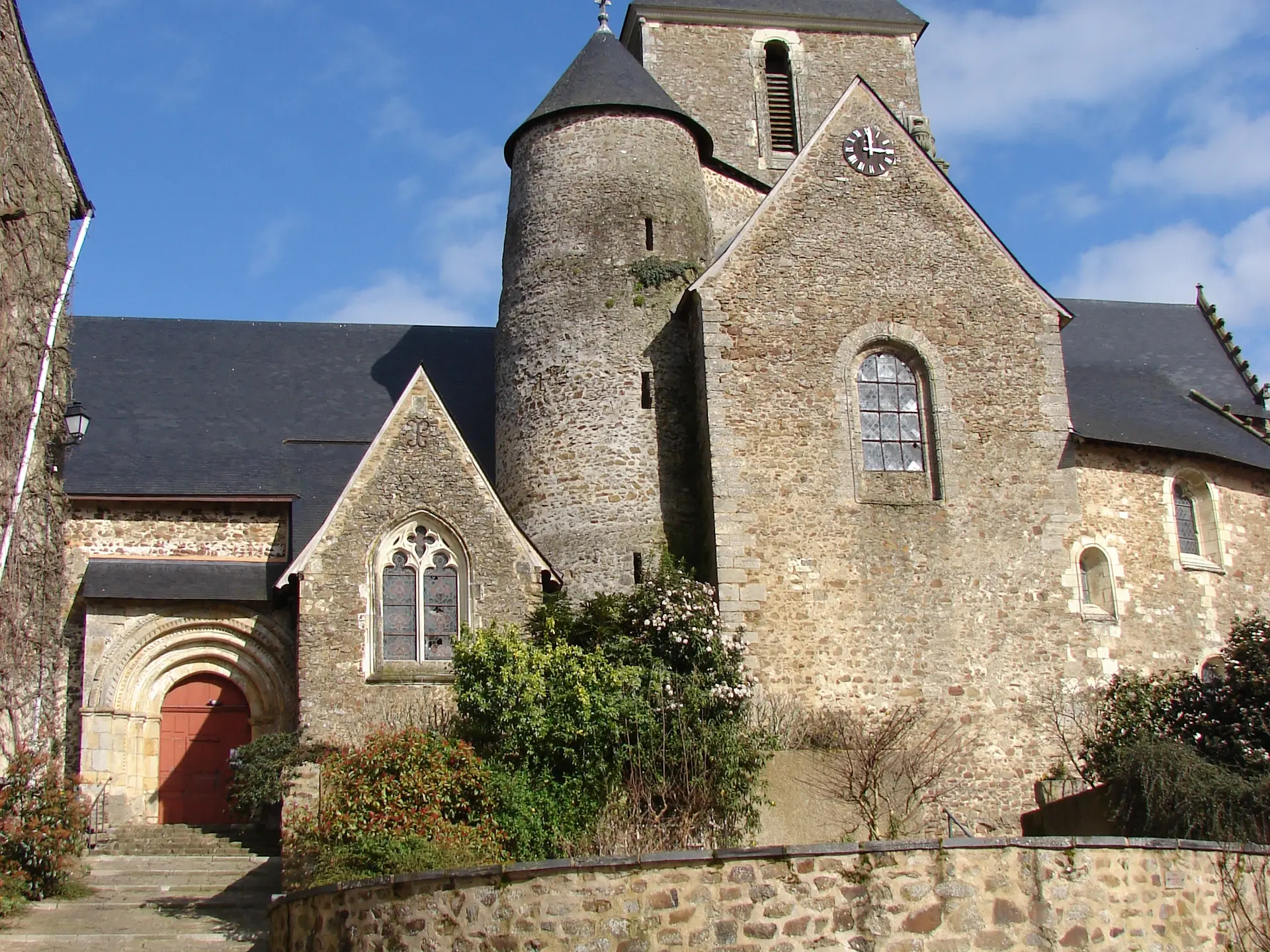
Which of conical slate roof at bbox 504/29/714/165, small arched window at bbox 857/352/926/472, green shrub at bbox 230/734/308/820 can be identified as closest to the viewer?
green shrub at bbox 230/734/308/820

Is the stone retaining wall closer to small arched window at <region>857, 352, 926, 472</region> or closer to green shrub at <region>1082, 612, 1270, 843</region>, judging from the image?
green shrub at <region>1082, 612, 1270, 843</region>

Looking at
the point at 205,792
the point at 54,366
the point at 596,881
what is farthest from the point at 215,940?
the point at 54,366

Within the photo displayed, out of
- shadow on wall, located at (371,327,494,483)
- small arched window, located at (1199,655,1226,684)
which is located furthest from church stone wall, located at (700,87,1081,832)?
shadow on wall, located at (371,327,494,483)

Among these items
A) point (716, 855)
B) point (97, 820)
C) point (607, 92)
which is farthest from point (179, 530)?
point (716, 855)

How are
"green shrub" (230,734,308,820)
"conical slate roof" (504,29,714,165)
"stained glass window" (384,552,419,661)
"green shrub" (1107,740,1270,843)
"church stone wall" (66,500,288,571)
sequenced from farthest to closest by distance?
"conical slate roof" (504,29,714,165) → "church stone wall" (66,500,288,571) → "stained glass window" (384,552,419,661) → "green shrub" (230,734,308,820) → "green shrub" (1107,740,1270,843)

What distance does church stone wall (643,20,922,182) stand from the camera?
1017 inches

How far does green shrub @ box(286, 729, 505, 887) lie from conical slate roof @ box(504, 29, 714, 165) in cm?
931

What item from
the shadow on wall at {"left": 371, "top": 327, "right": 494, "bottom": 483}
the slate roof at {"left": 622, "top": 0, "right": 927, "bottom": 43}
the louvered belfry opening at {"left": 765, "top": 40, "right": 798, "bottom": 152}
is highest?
the slate roof at {"left": 622, "top": 0, "right": 927, "bottom": 43}

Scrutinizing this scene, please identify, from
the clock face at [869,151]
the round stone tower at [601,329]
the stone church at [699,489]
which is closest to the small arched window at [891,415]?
the stone church at [699,489]

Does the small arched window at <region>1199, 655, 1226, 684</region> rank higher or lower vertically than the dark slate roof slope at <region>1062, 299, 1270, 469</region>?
lower

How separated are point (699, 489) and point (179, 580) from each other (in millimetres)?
6529

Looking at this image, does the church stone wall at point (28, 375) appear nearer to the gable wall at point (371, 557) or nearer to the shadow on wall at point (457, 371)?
the gable wall at point (371, 557)

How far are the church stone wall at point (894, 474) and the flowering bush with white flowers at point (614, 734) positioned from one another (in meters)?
1.33

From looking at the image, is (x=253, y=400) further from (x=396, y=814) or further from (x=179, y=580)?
(x=396, y=814)
